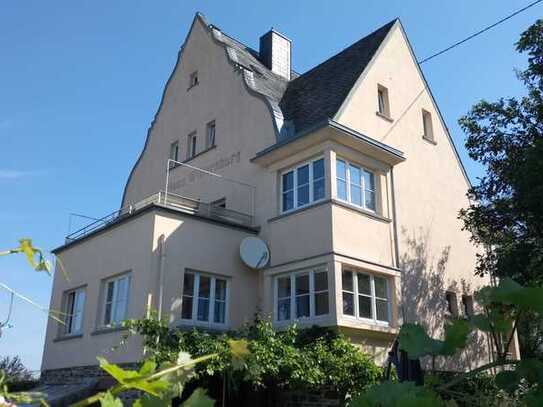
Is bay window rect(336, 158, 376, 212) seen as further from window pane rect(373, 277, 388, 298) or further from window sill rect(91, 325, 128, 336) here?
window sill rect(91, 325, 128, 336)

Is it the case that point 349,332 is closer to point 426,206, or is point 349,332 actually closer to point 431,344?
point 426,206

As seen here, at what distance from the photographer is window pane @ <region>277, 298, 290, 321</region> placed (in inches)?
557

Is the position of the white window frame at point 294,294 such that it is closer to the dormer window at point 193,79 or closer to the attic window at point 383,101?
the attic window at point 383,101

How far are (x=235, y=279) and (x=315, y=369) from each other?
4056mm

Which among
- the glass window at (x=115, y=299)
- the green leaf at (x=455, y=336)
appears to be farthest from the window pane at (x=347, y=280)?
the green leaf at (x=455, y=336)

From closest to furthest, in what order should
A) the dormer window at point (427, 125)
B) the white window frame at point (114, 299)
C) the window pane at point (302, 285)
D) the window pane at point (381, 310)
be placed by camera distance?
1. the white window frame at point (114, 299)
2. the window pane at point (302, 285)
3. the window pane at point (381, 310)
4. the dormer window at point (427, 125)

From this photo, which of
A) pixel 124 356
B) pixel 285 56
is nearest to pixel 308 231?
pixel 124 356

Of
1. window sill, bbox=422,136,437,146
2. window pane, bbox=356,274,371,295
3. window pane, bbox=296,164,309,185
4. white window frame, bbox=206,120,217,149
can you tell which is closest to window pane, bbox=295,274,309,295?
window pane, bbox=356,274,371,295

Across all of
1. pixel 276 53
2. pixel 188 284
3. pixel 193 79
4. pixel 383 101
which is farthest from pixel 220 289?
pixel 276 53

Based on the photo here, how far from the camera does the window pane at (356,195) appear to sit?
1469 cm

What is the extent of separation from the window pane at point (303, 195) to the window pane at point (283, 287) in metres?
2.04

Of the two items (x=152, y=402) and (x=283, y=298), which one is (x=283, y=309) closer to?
(x=283, y=298)

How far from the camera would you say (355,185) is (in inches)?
584

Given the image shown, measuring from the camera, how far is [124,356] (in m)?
12.5
